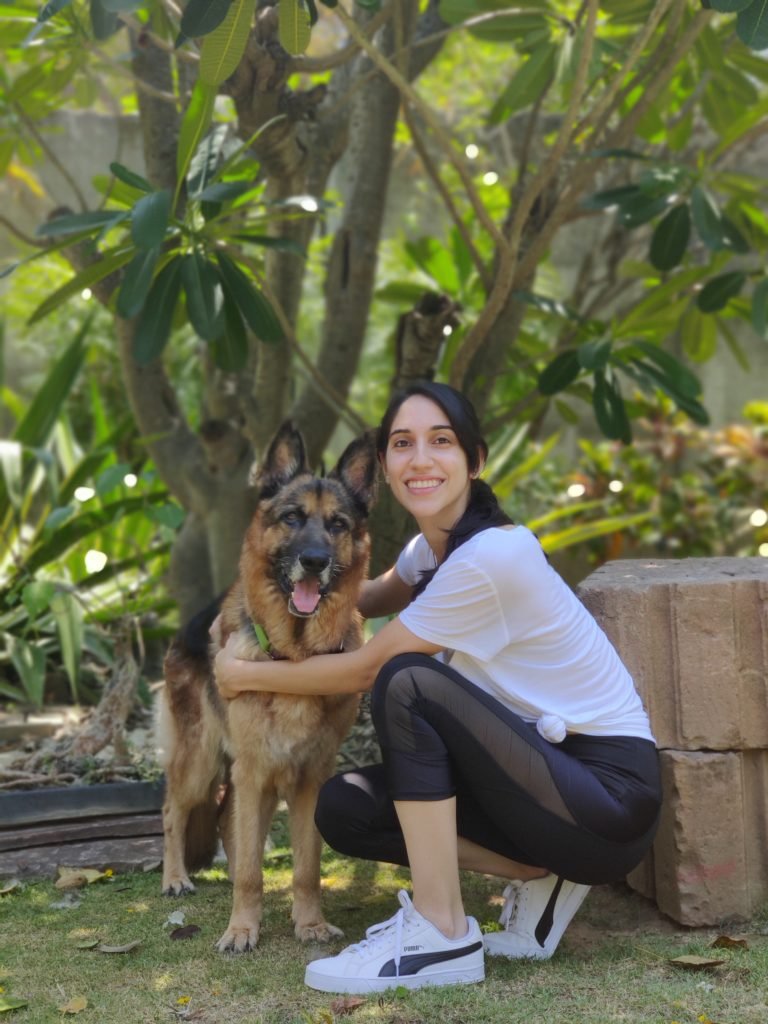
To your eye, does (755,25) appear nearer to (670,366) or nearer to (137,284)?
(670,366)

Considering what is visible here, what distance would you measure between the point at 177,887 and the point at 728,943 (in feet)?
5.64

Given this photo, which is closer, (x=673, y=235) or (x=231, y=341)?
(x=231, y=341)

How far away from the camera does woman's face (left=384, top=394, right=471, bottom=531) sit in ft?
9.43

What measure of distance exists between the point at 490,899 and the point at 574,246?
889 cm

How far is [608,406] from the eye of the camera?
179 inches

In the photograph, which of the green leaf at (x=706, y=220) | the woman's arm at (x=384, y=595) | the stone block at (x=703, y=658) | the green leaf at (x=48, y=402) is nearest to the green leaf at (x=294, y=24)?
the woman's arm at (x=384, y=595)

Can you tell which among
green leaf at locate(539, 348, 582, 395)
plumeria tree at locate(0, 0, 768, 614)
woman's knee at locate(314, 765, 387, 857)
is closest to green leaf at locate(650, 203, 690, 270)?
plumeria tree at locate(0, 0, 768, 614)

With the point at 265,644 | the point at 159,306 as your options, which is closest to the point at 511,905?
the point at 265,644

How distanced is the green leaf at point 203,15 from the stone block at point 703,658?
1.91m

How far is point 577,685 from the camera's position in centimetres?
276

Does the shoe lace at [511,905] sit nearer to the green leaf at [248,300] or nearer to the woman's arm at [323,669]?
the woman's arm at [323,669]

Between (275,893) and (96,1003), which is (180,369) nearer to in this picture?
(275,893)

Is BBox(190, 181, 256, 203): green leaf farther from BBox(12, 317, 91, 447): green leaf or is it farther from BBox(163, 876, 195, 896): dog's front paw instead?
BBox(12, 317, 91, 447): green leaf

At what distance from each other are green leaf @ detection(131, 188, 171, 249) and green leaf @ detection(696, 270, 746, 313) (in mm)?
2566
